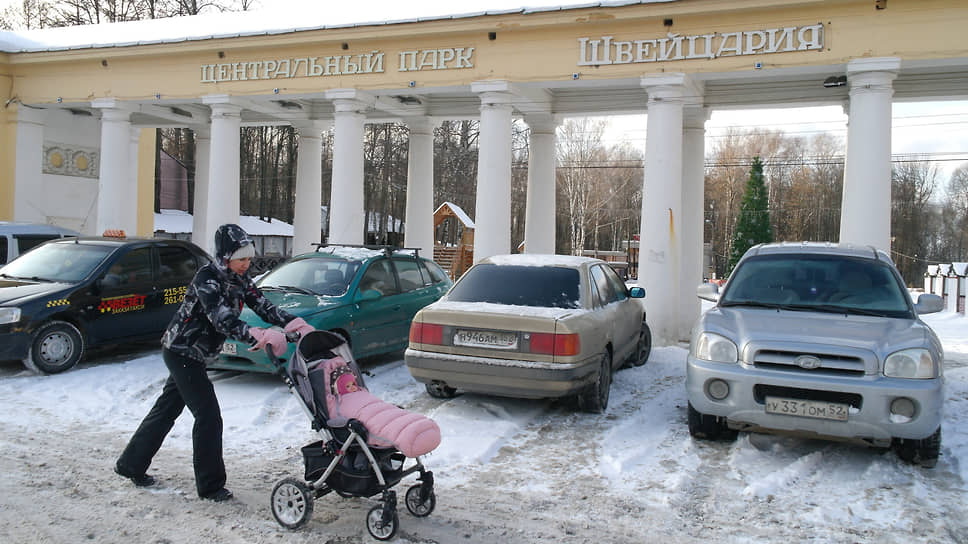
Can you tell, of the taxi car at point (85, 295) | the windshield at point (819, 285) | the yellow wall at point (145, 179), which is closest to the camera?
the windshield at point (819, 285)

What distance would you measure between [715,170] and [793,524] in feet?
176

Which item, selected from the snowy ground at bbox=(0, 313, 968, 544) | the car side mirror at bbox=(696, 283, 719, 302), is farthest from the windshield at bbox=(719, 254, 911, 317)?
the snowy ground at bbox=(0, 313, 968, 544)

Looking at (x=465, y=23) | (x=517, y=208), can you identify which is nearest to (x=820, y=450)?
(x=465, y=23)

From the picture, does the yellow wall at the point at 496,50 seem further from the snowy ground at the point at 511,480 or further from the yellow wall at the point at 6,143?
the snowy ground at the point at 511,480

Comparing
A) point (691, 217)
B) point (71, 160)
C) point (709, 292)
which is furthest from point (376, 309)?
point (71, 160)

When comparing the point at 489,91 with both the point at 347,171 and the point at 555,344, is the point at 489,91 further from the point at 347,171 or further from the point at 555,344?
the point at 555,344

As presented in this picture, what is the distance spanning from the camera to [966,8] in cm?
1059

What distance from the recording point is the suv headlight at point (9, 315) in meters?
7.86

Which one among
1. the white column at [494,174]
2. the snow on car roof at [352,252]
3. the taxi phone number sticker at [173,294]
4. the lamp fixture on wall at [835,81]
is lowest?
the taxi phone number sticker at [173,294]

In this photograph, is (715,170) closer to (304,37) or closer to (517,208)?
(517,208)

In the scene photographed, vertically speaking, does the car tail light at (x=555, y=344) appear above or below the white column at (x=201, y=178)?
below

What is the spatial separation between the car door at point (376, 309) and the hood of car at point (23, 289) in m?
3.50

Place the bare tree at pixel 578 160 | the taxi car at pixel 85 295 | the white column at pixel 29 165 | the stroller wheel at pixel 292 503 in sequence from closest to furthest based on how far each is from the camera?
the stroller wheel at pixel 292 503, the taxi car at pixel 85 295, the white column at pixel 29 165, the bare tree at pixel 578 160

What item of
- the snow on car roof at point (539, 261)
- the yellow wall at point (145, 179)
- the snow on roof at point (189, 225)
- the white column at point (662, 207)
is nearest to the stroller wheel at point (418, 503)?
the snow on car roof at point (539, 261)
